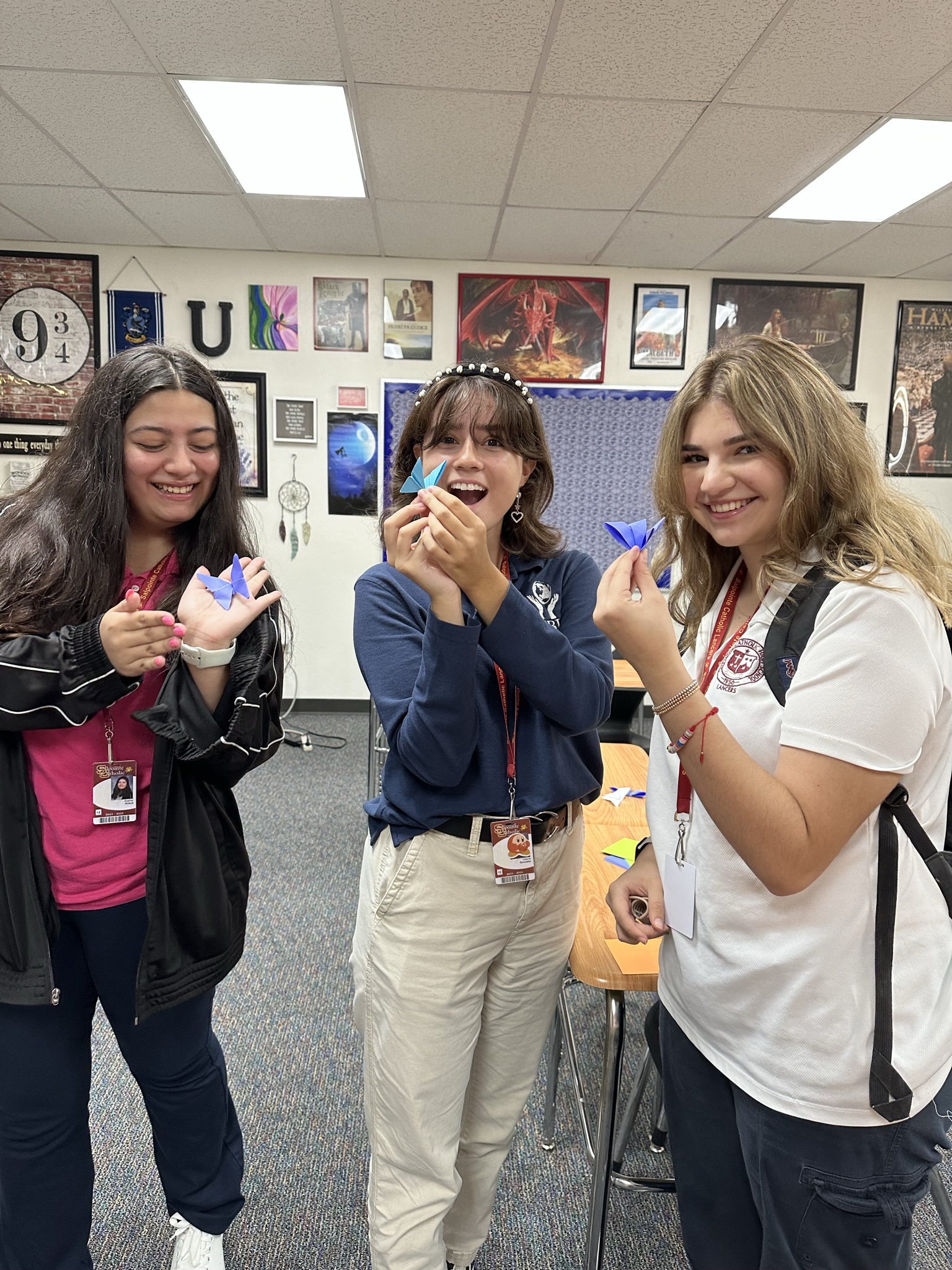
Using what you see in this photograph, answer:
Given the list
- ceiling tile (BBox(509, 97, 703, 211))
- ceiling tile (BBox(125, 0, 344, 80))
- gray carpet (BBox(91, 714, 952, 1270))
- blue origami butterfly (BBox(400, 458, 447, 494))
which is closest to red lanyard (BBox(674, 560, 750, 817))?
blue origami butterfly (BBox(400, 458, 447, 494))

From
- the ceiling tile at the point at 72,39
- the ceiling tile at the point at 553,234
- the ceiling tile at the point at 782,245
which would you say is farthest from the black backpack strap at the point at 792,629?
the ceiling tile at the point at 782,245

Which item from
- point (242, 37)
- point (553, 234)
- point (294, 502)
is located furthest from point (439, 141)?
point (294, 502)

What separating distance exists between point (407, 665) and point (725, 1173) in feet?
2.60

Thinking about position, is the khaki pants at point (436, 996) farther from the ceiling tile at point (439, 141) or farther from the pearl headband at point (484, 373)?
the ceiling tile at point (439, 141)

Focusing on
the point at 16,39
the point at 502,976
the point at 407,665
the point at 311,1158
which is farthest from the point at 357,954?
the point at 16,39

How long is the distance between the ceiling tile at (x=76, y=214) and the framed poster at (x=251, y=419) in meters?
0.88

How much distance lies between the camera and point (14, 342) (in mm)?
4605

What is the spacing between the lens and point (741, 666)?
90 cm

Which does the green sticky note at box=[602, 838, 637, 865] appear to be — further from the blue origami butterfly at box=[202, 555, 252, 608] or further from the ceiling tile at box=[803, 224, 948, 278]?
the ceiling tile at box=[803, 224, 948, 278]

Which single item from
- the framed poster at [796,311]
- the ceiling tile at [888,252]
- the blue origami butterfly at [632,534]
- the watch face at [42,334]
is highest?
the ceiling tile at [888,252]

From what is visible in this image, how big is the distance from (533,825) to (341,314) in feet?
14.4

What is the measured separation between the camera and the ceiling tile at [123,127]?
2.78 meters

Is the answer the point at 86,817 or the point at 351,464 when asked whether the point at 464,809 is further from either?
the point at 351,464

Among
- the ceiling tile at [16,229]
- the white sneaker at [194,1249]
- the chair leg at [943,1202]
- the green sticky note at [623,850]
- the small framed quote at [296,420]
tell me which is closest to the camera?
the white sneaker at [194,1249]
